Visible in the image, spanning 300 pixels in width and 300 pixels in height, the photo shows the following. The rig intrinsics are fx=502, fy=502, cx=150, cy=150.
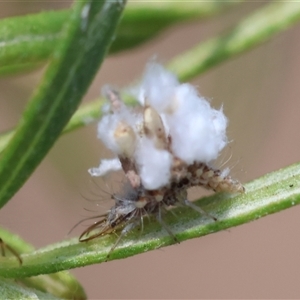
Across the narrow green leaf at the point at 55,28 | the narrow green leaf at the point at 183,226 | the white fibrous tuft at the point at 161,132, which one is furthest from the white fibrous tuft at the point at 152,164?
the narrow green leaf at the point at 55,28

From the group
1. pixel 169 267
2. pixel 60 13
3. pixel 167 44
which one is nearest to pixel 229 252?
pixel 169 267

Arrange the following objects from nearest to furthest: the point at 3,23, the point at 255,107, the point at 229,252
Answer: the point at 3,23, the point at 255,107, the point at 229,252

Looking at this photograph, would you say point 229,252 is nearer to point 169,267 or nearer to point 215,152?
point 169,267

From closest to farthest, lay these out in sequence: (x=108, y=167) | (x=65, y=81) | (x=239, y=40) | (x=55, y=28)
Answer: (x=65, y=81)
(x=108, y=167)
(x=55, y=28)
(x=239, y=40)

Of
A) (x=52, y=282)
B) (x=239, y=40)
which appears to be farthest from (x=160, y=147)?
(x=239, y=40)

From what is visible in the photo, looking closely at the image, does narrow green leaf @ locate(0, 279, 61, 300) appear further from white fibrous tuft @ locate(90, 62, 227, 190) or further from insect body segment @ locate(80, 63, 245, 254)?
white fibrous tuft @ locate(90, 62, 227, 190)

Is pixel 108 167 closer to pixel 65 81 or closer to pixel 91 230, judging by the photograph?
pixel 91 230

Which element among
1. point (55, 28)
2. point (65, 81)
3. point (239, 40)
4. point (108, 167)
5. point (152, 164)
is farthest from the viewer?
point (239, 40)

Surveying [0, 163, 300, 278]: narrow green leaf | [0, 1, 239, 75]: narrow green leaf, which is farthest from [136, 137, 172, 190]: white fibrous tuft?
[0, 1, 239, 75]: narrow green leaf
